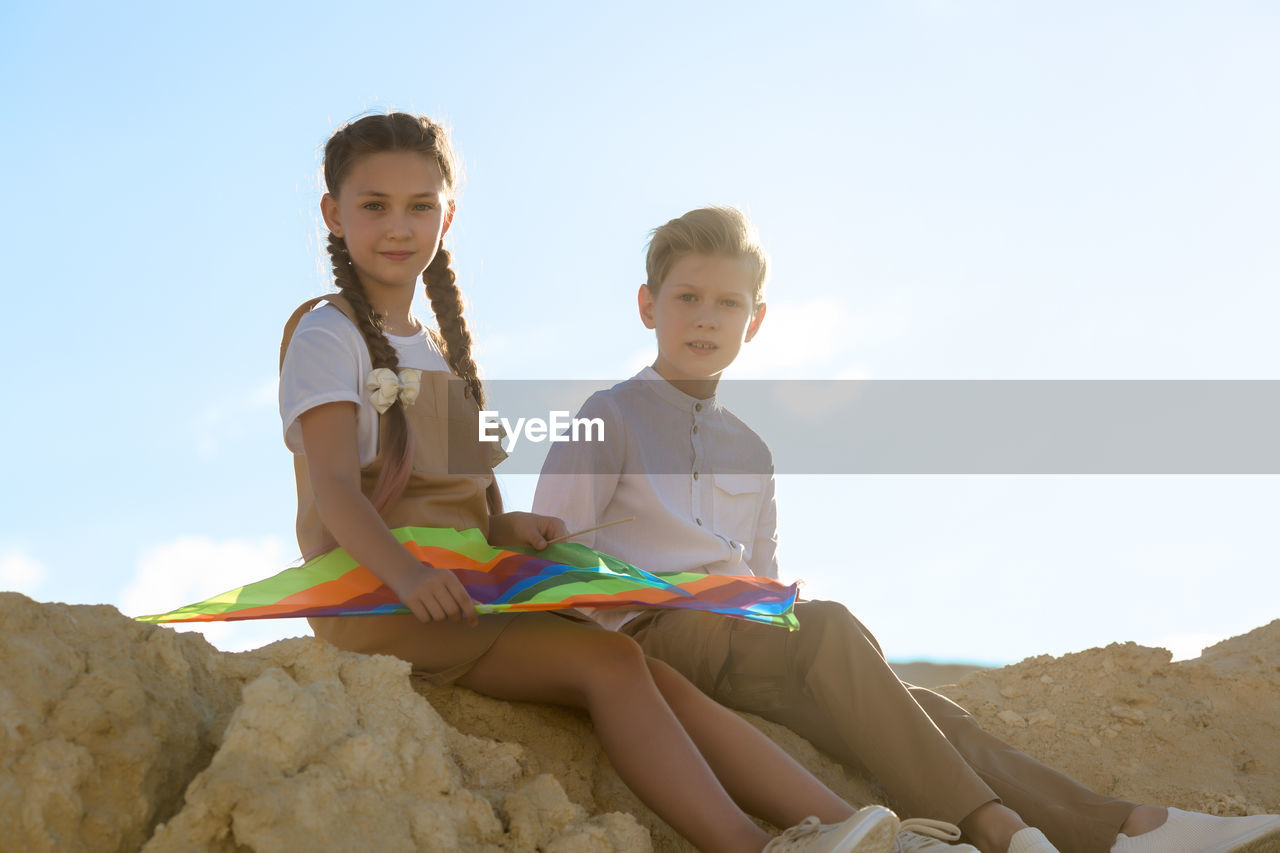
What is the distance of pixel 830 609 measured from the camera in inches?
126

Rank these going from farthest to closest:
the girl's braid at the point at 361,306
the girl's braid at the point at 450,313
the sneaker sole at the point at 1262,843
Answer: the girl's braid at the point at 450,313
the girl's braid at the point at 361,306
the sneaker sole at the point at 1262,843

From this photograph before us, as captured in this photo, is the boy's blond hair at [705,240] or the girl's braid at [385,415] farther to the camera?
the boy's blond hair at [705,240]

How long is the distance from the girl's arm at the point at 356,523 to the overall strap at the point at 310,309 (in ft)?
1.04

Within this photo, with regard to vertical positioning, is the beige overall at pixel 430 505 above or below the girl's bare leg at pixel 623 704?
above

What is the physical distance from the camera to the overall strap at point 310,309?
10.3ft

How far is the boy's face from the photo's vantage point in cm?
396

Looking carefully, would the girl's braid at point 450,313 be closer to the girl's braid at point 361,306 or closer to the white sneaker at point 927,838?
the girl's braid at point 361,306

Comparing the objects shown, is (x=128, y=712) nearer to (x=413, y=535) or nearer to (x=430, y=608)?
(x=430, y=608)

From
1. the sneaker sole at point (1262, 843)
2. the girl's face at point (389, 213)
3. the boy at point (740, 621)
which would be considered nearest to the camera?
the sneaker sole at point (1262, 843)

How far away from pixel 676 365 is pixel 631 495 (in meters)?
0.53

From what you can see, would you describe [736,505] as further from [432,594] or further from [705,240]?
[432,594]

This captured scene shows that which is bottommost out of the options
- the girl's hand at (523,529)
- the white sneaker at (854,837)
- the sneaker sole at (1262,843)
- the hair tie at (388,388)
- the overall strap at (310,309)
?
the sneaker sole at (1262,843)

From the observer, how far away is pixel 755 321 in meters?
4.25

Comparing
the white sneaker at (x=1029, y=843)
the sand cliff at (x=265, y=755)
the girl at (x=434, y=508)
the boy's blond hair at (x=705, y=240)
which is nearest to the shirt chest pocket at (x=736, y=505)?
the boy's blond hair at (x=705, y=240)
